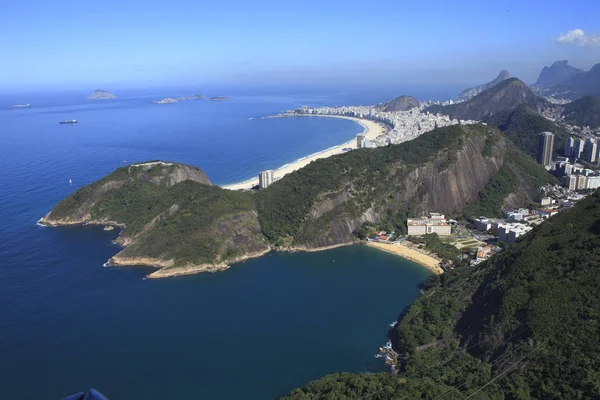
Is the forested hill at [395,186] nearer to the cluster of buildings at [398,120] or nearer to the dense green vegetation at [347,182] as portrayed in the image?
the dense green vegetation at [347,182]

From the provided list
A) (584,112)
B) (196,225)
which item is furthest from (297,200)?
(584,112)

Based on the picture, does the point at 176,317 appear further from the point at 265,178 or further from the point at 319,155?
the point at 319,155

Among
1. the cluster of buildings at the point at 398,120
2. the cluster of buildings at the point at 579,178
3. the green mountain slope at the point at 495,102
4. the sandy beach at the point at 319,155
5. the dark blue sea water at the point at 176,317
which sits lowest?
the dark blue sea water at the point at 176,317

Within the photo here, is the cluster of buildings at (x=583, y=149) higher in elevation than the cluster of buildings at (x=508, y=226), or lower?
higher

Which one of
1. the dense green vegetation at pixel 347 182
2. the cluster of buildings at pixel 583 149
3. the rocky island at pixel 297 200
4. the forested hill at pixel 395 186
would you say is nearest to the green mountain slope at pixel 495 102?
the cluster of buildings at pixel 583 149

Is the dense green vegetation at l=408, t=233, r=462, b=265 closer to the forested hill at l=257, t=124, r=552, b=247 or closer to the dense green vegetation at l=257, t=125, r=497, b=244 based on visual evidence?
the forested hill at l=257, t=124, r=552, b=247

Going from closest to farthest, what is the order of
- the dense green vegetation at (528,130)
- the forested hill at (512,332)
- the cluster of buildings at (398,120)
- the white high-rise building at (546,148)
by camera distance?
the forested hill at (512,332)
the white high-rise building at (546,148)
the dense green vegetation at (528,130)
the cluster of buildings at (398,120)

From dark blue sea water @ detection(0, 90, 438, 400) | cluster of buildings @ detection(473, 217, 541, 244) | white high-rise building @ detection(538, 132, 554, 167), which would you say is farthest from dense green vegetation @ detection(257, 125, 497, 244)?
white high-rise building @ detection(538, 132, 554, 167)
